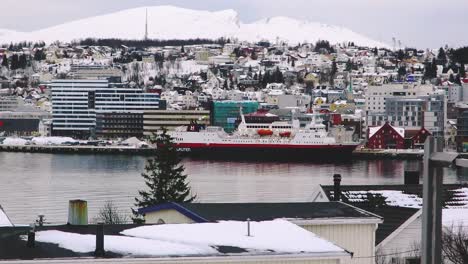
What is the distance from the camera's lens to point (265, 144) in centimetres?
3162

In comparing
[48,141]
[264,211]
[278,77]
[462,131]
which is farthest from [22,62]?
[264,211]

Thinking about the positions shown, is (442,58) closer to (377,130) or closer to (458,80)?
(458,80)

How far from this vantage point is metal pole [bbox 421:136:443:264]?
1190 mm

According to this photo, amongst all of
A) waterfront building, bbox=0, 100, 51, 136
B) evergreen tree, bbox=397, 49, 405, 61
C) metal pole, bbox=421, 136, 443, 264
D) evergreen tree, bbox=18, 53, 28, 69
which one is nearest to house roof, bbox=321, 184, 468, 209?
metal pole, bbox=421, 136, 443, 264

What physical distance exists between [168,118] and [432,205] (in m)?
37.7

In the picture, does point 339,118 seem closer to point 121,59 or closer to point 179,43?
point 121,59

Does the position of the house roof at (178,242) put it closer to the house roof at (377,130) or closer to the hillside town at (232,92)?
the hillside town at (232,92)

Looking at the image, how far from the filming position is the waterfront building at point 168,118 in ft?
126

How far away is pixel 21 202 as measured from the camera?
1220 cm

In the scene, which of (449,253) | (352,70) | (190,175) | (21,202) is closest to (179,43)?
(352,70)

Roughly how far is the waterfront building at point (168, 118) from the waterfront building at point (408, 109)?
6238 mm

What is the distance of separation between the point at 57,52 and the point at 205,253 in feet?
232

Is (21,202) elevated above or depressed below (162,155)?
below

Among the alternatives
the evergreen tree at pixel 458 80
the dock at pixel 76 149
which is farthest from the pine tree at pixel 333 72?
the dock at pixel 76 149
